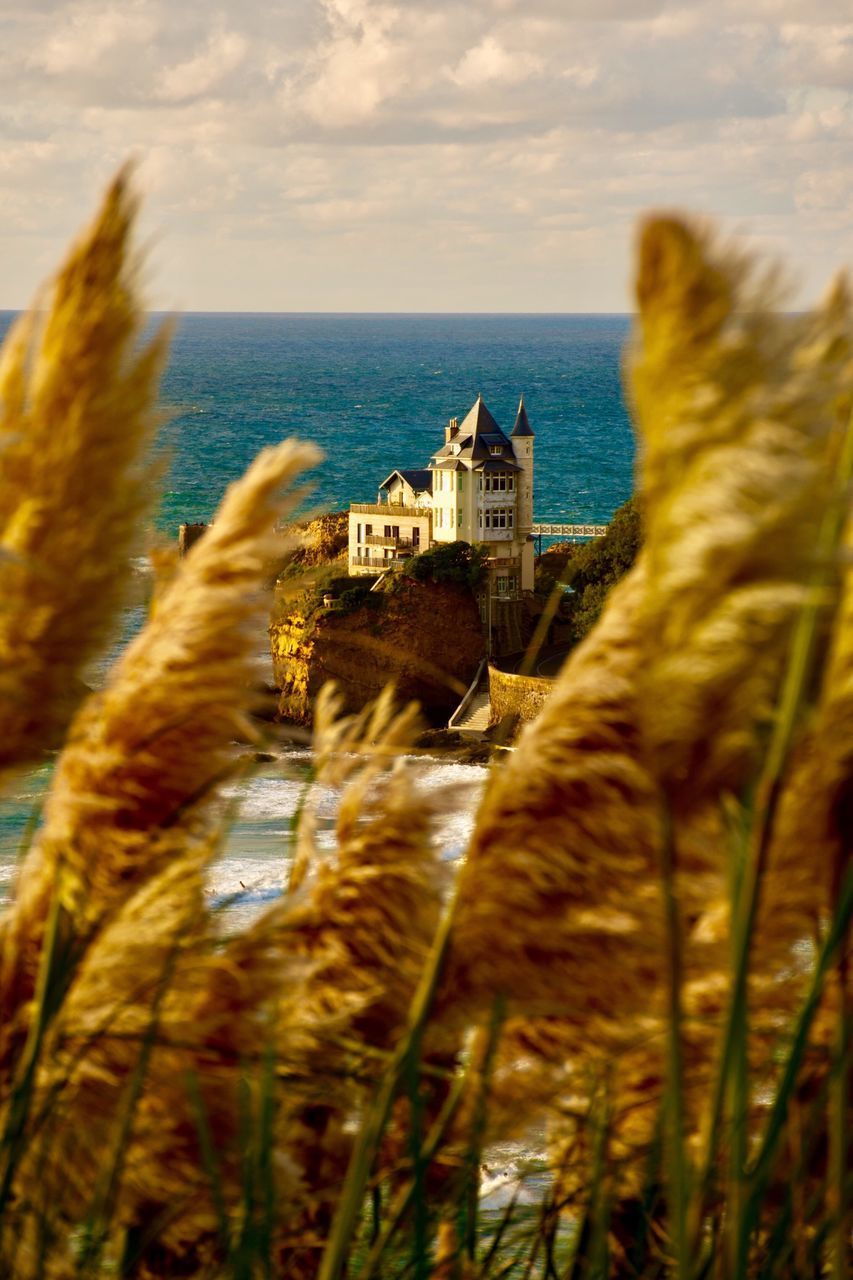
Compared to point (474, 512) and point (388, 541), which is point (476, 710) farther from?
point (388, 541)

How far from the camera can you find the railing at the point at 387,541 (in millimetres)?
57094

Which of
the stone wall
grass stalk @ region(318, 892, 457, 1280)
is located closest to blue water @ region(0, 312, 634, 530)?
the stone wall

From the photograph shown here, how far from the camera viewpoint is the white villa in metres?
55.3

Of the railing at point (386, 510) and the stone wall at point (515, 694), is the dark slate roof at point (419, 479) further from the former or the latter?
the stone wall at point (515, 694)

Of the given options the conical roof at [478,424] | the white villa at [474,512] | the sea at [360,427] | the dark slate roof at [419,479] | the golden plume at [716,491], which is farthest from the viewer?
the dark slate roof at [419,479]

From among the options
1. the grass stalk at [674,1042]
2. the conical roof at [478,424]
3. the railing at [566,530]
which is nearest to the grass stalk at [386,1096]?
the grass stalk at [674,1042]

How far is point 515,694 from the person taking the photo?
149ft

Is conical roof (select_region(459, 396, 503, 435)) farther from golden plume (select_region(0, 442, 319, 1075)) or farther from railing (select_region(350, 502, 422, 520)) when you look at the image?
golden plume (select_region(0, 442, 319, 1075))

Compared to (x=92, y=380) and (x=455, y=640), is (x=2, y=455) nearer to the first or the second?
(x=92, y=380)

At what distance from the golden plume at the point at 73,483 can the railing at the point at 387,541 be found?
55.3 m

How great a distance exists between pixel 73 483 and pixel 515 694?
1728 inches

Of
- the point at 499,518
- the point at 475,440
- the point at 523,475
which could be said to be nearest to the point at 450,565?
the point at 499,518

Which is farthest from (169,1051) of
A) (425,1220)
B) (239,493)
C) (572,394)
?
(572,394)

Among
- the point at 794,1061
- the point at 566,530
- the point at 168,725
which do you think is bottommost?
the point at 566,530
